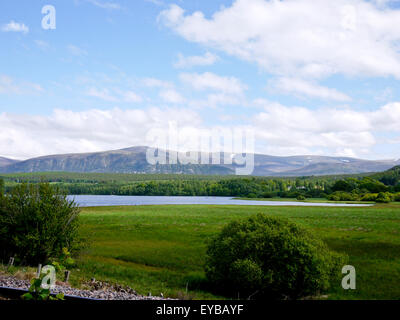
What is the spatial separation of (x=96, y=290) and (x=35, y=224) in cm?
962

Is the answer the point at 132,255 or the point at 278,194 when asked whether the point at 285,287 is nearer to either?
the point at 132,255

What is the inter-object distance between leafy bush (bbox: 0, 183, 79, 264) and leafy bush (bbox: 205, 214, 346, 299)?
1030 centimetres

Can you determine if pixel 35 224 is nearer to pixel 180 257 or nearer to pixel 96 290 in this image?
pixel 96 290

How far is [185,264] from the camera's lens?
27.9m

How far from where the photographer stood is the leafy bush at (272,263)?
61.6 feet

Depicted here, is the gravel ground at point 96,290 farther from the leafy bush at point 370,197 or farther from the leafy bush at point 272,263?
the leafy bush at point 370,197

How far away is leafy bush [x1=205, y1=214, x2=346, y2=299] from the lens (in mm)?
18766

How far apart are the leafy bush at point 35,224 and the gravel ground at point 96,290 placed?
6433 mm

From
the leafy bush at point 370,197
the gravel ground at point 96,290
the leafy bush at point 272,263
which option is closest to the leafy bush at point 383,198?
the leafy bush at point 370,197

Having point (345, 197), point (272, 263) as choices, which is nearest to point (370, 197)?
point (345, 197)

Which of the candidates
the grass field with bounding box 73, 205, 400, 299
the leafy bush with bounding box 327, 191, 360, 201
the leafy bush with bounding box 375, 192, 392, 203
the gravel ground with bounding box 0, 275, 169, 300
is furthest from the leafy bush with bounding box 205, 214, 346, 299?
the leafy bush with bounding box 327, 191, 360, 201

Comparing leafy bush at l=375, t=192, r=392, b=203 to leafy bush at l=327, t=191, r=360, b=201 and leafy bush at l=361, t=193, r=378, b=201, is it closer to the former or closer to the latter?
leafy bush at l=361, t=193, r=378, b=201
